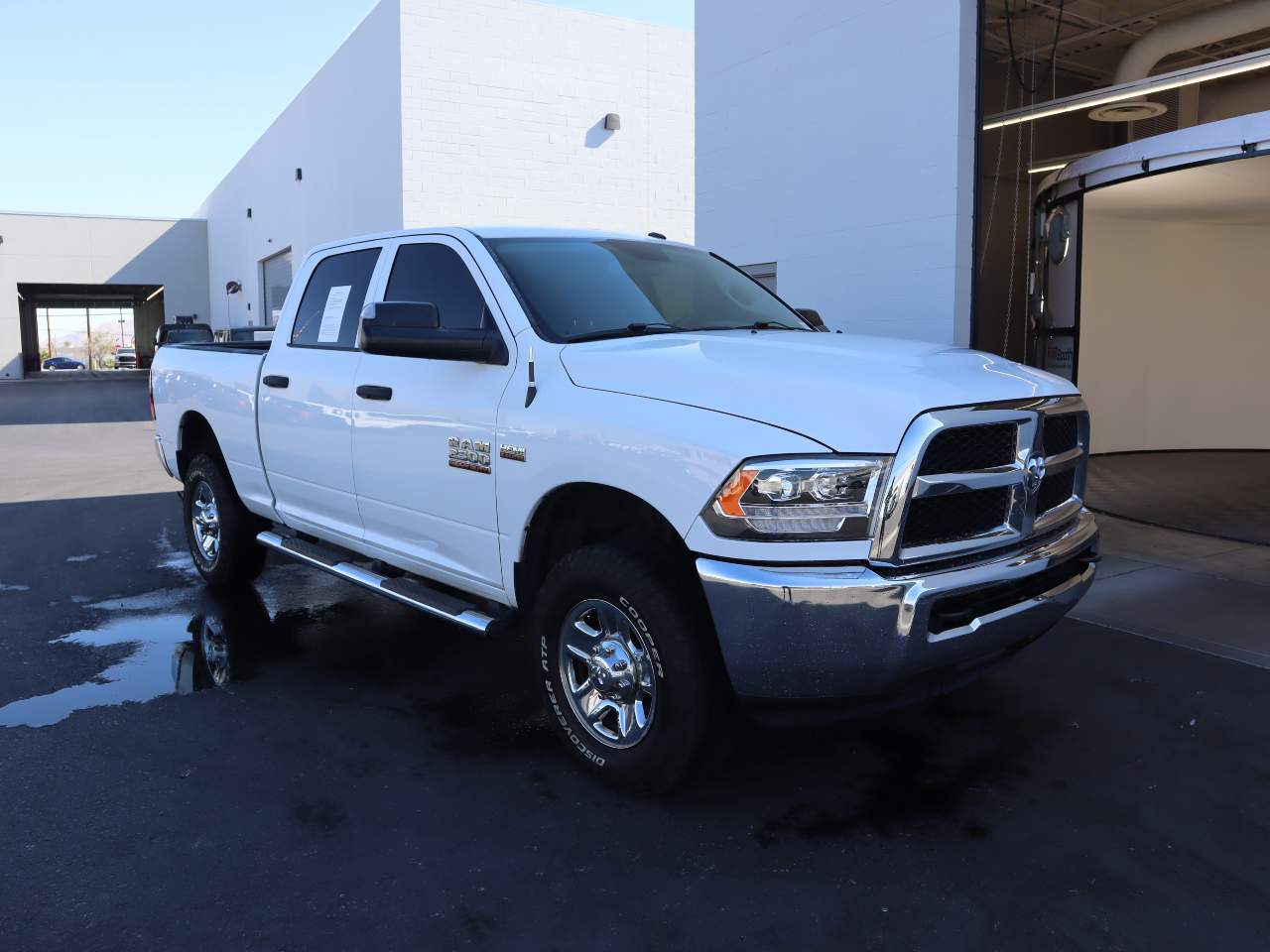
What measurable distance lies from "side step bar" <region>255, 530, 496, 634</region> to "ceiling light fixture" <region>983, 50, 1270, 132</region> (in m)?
7.86

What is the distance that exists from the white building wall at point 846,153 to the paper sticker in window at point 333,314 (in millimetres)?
4734


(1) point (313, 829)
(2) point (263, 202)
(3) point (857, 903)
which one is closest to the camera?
(3) point (857, 903)

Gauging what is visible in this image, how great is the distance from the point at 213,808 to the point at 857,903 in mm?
2185

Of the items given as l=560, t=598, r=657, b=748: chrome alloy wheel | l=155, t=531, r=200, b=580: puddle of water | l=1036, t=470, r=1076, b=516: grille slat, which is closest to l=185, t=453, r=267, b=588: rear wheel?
l=155, t=531, r=200, b=580: puddle of water

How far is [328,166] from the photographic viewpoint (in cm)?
2342

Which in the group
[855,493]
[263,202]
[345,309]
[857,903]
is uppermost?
[263,202]

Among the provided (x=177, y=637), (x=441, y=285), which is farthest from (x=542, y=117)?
(x=441, y=285)

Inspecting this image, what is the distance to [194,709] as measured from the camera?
15.0ft

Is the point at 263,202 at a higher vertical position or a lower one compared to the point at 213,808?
higher

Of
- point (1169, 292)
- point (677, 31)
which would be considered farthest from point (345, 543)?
point (677, 31)

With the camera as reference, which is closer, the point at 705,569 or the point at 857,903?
the point at 857,903

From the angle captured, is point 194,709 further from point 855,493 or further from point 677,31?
point 677,31

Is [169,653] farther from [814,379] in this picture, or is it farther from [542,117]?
[542,117]

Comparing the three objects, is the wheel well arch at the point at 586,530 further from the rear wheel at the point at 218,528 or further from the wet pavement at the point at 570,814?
the rear wheel at the point at 218,528
